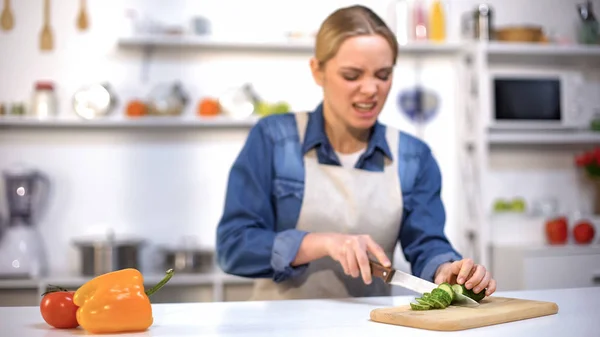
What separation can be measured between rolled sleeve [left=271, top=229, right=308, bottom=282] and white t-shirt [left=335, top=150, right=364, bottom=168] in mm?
352

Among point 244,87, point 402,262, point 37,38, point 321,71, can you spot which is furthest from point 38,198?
point 321,71

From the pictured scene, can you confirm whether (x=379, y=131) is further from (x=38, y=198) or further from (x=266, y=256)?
(x=38, y=198)

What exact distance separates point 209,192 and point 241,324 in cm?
278

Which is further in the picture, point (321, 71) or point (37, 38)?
point (37, 38)

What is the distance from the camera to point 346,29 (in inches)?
73.8

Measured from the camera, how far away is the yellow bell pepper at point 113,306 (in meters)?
1.23

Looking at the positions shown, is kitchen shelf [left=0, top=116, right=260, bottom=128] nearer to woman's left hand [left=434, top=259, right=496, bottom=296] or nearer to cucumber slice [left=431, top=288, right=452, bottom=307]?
woman's left hand [left=434, top=259, right=496, bottom=296]

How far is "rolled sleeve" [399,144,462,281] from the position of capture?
72.0 inches

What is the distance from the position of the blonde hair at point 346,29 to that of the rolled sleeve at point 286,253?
1.52 feet

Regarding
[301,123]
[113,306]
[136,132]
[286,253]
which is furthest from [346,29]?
[136,132]

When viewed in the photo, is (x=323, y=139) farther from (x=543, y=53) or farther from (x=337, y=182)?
(x=543, y=53)

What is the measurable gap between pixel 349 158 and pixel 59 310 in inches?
36.8

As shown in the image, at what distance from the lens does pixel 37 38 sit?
395 cm

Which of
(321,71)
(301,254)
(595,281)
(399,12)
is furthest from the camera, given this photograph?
(399,12)
